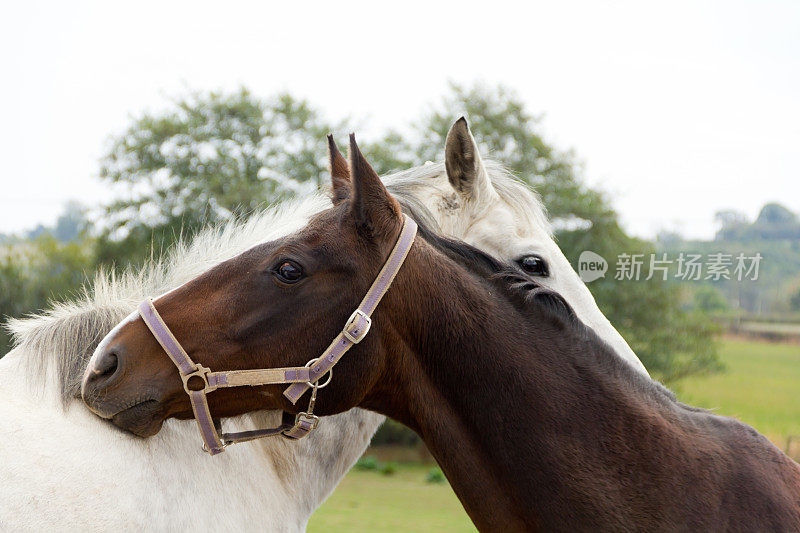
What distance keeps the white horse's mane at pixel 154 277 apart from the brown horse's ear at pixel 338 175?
18 cm

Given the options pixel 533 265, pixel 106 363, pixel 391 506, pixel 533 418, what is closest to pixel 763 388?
pixel 391 506

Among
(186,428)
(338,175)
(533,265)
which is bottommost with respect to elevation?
(186,428)

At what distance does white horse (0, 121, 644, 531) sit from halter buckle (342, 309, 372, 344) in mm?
564

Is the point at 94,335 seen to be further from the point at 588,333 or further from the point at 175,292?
the point at 588,333

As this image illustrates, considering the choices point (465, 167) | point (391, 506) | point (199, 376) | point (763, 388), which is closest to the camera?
point (199, 376)

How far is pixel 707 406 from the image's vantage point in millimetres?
15430

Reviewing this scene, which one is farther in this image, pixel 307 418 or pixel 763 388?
pixel 763 388

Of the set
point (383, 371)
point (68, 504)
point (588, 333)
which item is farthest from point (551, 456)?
point (68, 504)

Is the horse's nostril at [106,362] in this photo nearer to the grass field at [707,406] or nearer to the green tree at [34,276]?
the green tree at [34,276]

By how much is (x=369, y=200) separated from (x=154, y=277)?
1223mm

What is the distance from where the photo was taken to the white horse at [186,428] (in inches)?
83.4

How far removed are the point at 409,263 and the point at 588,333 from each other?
70cm

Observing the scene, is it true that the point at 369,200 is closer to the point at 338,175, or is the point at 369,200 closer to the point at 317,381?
the point at 338,175

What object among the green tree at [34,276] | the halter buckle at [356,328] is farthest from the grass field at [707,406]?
the halter buckle at [356,328]
